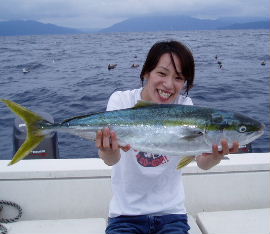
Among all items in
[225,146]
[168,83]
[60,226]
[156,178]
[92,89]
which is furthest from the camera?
[92,89]

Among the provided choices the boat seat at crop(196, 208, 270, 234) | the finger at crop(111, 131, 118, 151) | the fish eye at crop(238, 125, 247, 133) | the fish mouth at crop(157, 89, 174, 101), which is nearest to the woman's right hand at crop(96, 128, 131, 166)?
the finger at crop(111, 131, 118, 151)

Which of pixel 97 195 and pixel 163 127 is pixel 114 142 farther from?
pixel 97 195

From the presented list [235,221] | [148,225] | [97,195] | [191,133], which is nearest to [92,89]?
[97,195]

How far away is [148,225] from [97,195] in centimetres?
115

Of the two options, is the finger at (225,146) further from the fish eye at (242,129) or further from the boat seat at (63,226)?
the boat seat at (63,226)

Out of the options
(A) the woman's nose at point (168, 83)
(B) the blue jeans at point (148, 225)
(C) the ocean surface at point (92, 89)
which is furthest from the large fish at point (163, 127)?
(C) the ocean surface at point (92, 89)

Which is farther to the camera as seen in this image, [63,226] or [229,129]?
[63,226]

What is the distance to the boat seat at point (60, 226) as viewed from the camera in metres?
3.90

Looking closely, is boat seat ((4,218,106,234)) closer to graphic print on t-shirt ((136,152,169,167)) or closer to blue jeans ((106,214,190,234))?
blue jeans ((106,214,190,234))

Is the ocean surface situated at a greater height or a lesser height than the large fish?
lesser

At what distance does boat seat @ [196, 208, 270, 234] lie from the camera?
392 cm

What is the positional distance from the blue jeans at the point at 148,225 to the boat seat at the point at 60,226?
0.73 meters

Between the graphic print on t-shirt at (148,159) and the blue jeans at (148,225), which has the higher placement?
the graphic print on t-shirt at (148,159)

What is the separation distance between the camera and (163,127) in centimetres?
289
